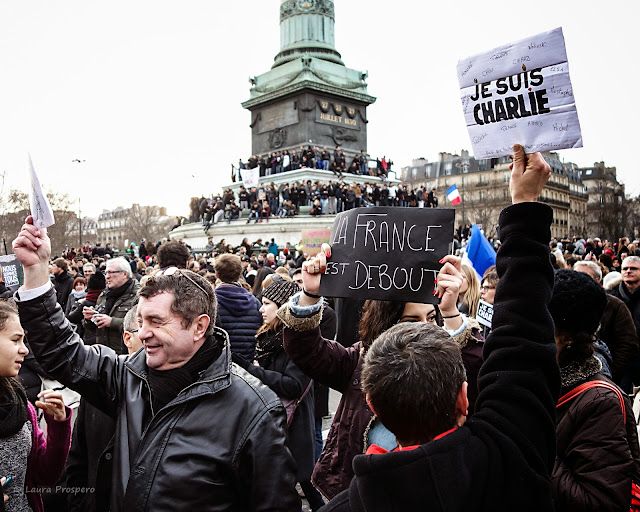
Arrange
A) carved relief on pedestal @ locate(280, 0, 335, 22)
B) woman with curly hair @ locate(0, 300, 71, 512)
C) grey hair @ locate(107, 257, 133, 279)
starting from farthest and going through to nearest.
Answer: carved relief on pedestal @ locate(280, 0, 335, 22) → grey hair @ locate(107, 257, 133, 279) → woman with curly hair @ locate(0, 300, 71, 512)

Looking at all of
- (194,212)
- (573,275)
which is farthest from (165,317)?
(194,212)

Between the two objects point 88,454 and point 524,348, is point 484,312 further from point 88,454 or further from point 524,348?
point 88,454

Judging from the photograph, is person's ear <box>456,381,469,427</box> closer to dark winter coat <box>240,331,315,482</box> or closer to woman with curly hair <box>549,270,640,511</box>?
woman with curly hair <box>549,270,640,511</box>

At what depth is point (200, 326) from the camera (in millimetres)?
2430

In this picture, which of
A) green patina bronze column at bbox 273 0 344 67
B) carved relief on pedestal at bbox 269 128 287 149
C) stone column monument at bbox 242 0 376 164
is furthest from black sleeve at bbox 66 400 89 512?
green patina bronze column at bbox 273 0 344 67

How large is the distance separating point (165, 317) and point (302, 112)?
31555mm

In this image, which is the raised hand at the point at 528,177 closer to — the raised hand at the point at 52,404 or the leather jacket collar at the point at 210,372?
the leather jacket collar at the point at 210,372

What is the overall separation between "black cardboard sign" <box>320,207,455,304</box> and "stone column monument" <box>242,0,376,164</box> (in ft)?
96.9

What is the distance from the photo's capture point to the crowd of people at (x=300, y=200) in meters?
26.0

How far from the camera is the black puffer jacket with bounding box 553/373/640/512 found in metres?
1.88

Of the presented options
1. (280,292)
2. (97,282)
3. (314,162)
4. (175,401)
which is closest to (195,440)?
(175,401)

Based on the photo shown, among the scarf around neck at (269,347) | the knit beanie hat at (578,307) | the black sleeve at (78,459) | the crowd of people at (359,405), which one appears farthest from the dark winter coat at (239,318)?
the knit beanie hat at (578,307)

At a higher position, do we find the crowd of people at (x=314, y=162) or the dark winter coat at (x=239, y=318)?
the crowd of people at (x=314, y=162)

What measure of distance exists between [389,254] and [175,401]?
1.21 m
